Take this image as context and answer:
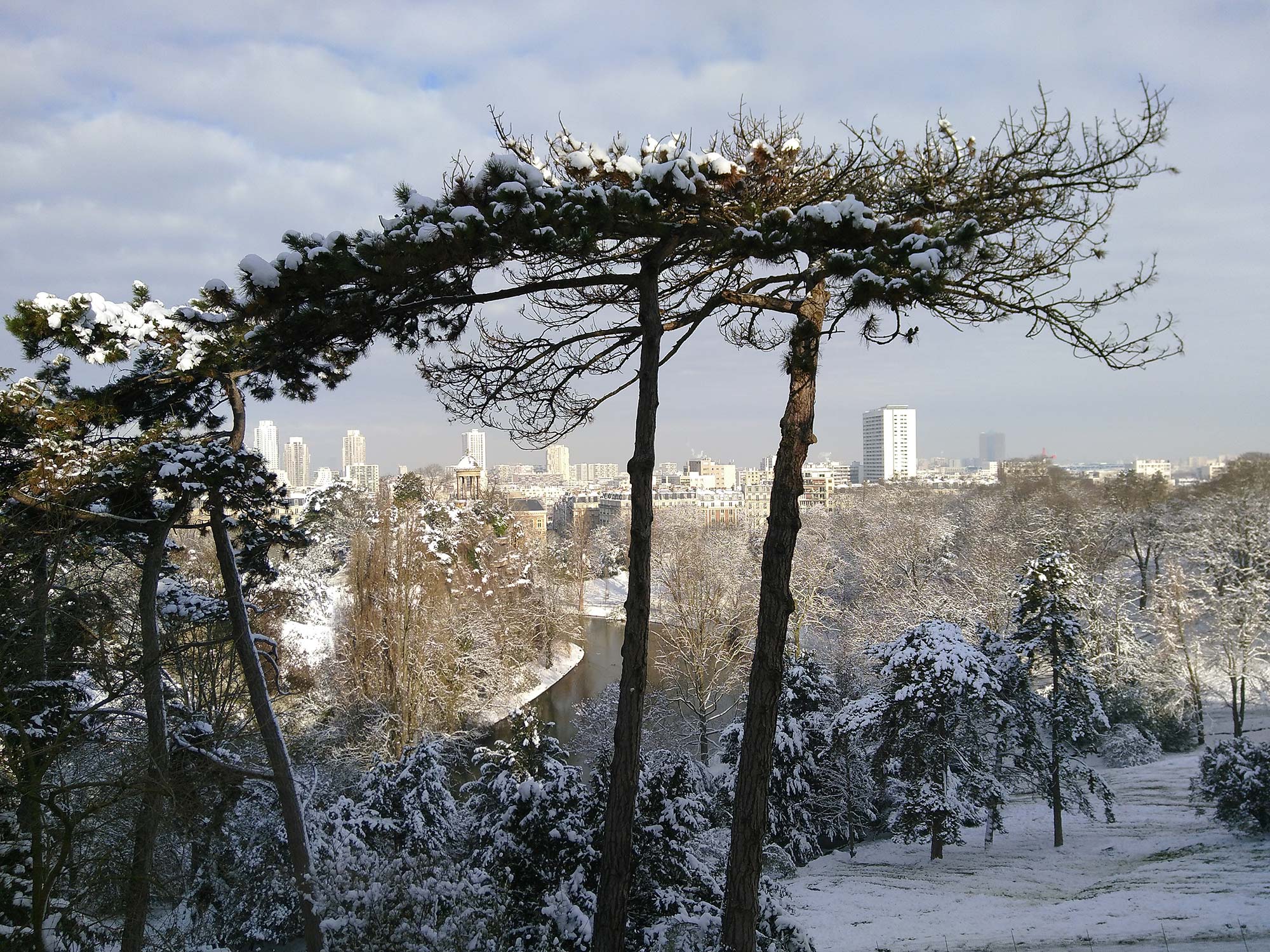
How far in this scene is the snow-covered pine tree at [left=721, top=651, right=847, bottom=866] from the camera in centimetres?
1308

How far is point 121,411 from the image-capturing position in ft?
19.8

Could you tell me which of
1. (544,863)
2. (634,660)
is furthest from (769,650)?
(544,863)

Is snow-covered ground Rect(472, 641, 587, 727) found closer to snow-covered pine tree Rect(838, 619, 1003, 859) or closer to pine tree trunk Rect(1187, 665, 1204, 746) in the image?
snow-covered pine tree Rect(838, 619, 1003, 859)

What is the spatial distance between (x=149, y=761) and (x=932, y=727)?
1188 centimetres

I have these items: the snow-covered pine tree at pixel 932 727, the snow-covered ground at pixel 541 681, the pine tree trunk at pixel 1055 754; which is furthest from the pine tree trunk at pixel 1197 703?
the snow-covered ground at pixel 541 681

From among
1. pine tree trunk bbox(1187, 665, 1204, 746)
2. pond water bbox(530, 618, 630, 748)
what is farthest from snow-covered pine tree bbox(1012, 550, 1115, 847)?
pond water bbox(530, 618, 630, 748)

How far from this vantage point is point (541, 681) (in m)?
26.5

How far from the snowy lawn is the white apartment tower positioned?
102 m

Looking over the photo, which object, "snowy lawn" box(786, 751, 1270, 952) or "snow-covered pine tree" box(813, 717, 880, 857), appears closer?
"snowy lawn" box(786, 751, 1270, 952)

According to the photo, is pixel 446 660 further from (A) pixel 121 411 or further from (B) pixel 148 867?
(A) pixel 121 411

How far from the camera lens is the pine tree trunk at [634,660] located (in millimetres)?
4195

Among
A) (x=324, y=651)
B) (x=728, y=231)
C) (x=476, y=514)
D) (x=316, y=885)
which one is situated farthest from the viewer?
(x=476, y=514)

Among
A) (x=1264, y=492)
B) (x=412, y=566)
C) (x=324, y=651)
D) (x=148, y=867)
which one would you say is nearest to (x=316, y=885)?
(x=148, y=867)

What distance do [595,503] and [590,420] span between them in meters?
99.5
